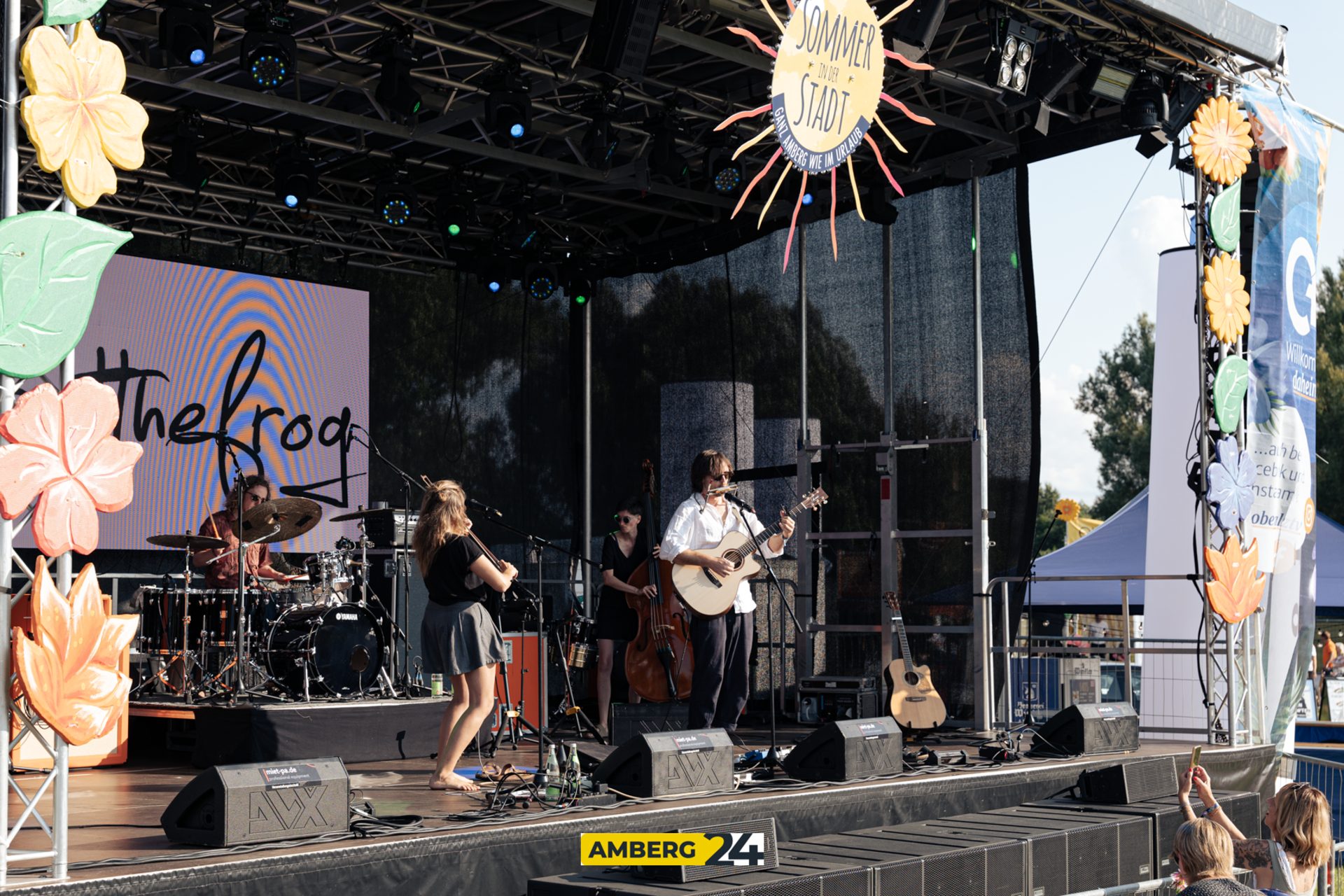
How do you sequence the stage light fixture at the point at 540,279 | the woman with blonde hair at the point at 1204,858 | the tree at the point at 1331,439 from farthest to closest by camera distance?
the tree at the point at 1331,439 < the stage light fixture at the point at 540,279 < the woman with blonde hair at the point at 1204,858

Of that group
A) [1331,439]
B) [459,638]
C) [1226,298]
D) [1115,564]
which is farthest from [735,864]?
[1331,439]

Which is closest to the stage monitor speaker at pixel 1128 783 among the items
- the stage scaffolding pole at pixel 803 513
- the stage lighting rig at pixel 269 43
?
the stage scaffolding pole at pixel 803 513

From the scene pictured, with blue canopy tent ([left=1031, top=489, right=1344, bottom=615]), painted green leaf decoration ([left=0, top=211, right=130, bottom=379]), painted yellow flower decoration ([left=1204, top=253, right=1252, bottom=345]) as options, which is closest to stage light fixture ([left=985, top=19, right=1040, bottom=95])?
painted yellow flower decoration ([left=1204, top=253, right=1252, bottom=345])

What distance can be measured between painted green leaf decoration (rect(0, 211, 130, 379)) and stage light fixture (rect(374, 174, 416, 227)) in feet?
21.4

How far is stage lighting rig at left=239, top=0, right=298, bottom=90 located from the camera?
7.40 m

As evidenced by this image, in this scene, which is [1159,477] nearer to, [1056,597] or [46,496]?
[1056,597]

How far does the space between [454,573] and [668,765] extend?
47.4 inches

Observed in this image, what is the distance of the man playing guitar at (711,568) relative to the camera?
6.18 meters

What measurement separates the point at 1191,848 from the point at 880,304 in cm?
687

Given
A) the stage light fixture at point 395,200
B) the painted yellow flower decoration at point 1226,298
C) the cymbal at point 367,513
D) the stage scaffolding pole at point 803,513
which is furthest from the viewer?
the stage light fixture at point 395,200

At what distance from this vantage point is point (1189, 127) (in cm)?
767

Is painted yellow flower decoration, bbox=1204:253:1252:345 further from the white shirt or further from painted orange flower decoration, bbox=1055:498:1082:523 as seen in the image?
the white shirt

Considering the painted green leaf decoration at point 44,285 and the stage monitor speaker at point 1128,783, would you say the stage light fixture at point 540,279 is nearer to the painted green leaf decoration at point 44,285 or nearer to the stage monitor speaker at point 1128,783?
the stage monitor speaker at point 1128,783

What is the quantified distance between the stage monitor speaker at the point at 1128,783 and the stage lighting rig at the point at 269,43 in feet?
19.0
